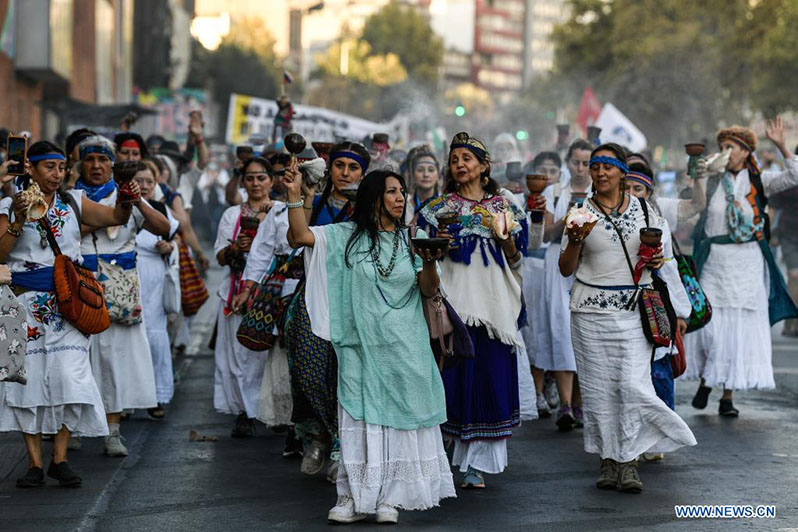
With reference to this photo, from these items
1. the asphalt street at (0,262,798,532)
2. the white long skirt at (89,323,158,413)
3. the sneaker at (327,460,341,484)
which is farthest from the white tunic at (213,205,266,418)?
the sneaker at (327,460,341,484)

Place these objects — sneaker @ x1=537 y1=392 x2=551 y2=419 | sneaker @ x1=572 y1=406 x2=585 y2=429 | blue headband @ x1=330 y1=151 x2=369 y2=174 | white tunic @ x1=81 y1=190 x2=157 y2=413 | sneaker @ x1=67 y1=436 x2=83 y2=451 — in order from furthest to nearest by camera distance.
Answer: sneaker @ x1=537 y1=392 x2=551 y2=419, sneaker @ x1=572 y1=406 x2=585 y2=429, sneaker @ x1=67 y1=436 x2=83 y2=451, white tunic @ x1=81 y1=190 x2=157 y2=413, blue headband @ x1=330 y1=151 x2=369 y2=174

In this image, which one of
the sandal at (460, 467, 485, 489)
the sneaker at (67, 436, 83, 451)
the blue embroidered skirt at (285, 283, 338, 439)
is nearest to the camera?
the blue embroidered skirt at (285, 283, 338, 439)

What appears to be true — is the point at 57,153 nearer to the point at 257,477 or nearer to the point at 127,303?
the point at 127,303

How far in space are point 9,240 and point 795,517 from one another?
4.34 metres

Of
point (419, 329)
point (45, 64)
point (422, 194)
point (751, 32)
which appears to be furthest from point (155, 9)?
point (419, 329)

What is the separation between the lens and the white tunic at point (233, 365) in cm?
1012

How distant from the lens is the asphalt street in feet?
23.6

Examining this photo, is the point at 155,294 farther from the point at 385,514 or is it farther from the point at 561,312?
the point at 385,514

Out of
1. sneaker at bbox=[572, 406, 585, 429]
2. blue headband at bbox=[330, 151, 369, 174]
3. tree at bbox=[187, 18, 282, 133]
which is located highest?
tree at bbox=[187, 18, 282, 133]

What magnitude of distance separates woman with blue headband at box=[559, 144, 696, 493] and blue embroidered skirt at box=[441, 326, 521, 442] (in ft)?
1.51

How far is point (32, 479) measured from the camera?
26.3 feet

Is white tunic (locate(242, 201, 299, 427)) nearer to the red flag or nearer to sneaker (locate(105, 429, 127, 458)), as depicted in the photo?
sneaker (locate(105, 429, 127, 458))

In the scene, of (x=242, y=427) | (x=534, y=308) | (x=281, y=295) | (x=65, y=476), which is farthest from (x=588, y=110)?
(x=65, y=476)

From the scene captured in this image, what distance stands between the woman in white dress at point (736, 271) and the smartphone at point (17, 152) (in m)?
5.53
